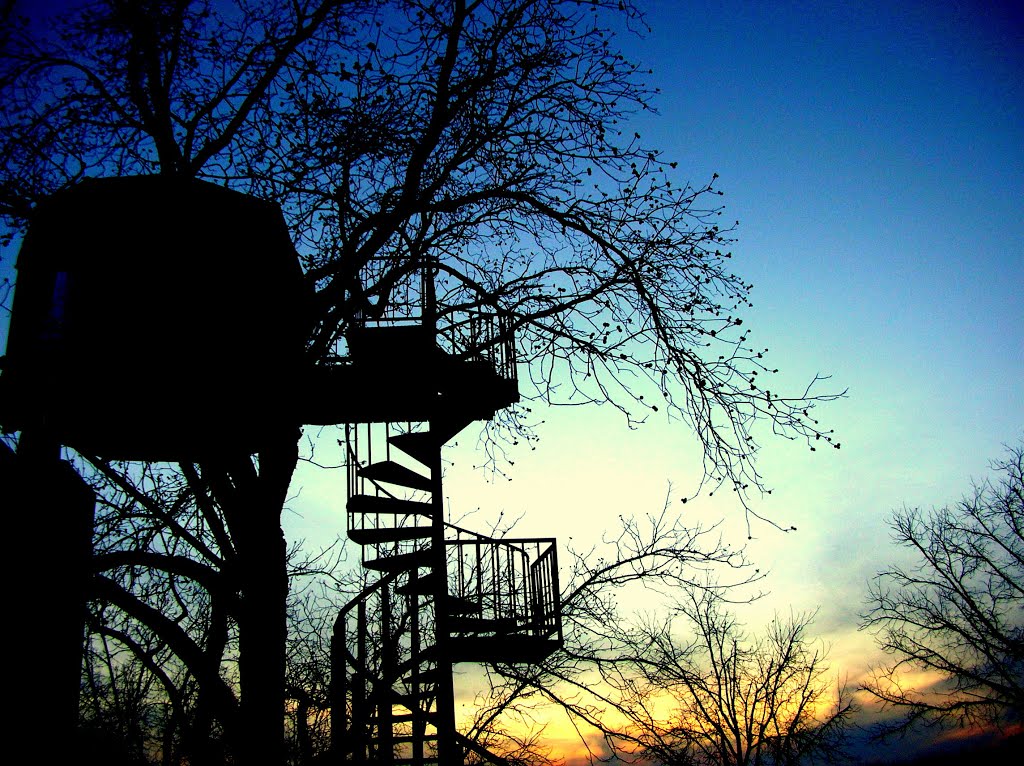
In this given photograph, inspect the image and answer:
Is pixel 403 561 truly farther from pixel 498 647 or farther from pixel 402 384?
pixel 402 384

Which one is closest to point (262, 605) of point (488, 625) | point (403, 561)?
point (403, 561)

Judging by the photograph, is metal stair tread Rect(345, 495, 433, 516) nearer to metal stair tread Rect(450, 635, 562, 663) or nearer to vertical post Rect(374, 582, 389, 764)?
vertical post Rect(374, 582, 389, 764)

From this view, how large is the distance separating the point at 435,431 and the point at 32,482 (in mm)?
8239

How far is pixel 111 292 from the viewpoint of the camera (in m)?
8.25

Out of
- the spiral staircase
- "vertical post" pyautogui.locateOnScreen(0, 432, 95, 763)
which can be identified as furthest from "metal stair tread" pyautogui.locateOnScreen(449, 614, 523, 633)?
"vertical post" pyautogui.locateOnScreen(0, 432, 95, 763)

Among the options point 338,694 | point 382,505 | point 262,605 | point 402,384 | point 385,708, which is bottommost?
point 385,708

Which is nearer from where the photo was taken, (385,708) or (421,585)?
(421,585)

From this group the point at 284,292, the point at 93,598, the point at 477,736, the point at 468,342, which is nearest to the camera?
the point at 93,598

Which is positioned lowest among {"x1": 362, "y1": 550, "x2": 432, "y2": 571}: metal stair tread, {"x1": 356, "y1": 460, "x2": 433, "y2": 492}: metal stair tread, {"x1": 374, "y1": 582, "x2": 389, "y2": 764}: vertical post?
{"x1": 374, "y1": 582, "x2": 389, "y2": 764}: vertical post

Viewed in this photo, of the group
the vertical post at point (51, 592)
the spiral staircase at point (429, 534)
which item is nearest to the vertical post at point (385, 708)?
the spiral staircase at point (429, 534)

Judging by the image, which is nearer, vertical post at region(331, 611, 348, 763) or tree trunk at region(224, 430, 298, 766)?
tree trunk at region(224, 430, 298, 766)

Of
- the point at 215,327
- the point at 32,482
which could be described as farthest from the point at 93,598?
the point at 32,482

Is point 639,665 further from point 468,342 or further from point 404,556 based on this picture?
point 468,342

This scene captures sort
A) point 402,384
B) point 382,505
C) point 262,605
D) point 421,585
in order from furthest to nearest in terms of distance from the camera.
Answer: point 402,384, point 421,585, point 382,505, point 262,605
